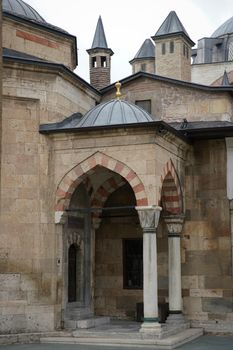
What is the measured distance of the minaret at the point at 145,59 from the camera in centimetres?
2998

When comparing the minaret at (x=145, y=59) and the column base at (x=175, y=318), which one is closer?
the column base at (x=175, y=318)

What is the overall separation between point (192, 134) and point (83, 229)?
309cm

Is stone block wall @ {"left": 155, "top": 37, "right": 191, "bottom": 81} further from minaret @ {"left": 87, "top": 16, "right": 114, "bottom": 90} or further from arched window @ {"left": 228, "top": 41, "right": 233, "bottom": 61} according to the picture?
arched window @ {"left": 228, "top": 41, "right": 233, "bottom": 61}

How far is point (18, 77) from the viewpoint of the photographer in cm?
1186

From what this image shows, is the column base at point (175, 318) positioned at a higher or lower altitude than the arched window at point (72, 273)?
lower

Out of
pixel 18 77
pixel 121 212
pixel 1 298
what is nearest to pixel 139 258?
pixel 121 212

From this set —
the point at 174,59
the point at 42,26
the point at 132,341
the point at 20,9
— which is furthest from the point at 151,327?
the point at 174,59

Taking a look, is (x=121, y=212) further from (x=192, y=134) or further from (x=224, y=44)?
(x=224, y=44)

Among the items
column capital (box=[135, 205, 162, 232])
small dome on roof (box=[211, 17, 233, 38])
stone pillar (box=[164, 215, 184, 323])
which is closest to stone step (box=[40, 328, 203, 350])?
stone pillar (box=[164, 215, 184, 323])

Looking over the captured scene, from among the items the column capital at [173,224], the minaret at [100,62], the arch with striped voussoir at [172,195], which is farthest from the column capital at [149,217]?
the minaret at [100,62]

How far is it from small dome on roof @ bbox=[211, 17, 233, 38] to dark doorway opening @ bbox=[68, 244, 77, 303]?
2972 cm

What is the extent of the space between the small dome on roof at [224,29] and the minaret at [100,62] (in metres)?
20.1

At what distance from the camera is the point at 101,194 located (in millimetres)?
13617

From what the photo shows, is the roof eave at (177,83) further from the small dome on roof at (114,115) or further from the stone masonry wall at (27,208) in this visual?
the stone masonry wall at (27,208)
